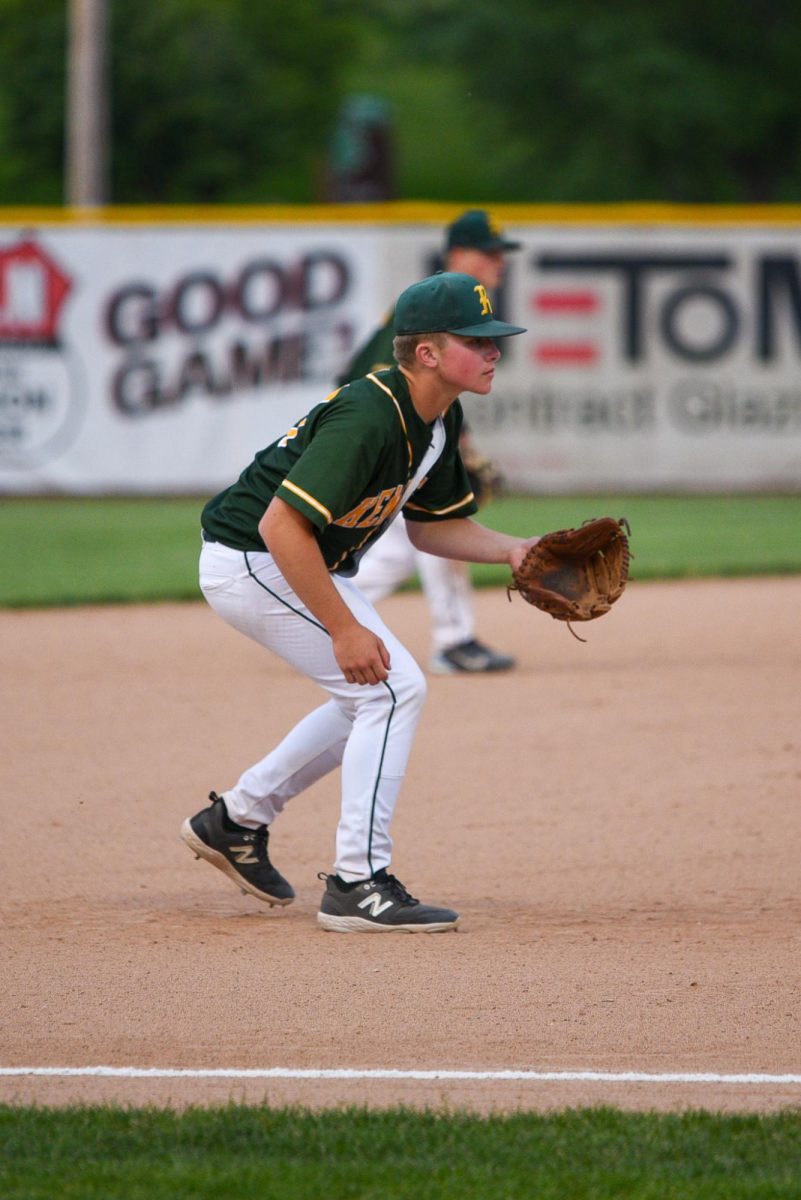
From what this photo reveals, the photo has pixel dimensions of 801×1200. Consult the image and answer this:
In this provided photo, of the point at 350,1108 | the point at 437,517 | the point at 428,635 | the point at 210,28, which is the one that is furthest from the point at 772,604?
the point at 210,28

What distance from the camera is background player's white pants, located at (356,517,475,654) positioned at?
803cm

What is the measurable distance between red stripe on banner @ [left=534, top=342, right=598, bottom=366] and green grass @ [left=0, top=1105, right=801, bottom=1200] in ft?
43.2

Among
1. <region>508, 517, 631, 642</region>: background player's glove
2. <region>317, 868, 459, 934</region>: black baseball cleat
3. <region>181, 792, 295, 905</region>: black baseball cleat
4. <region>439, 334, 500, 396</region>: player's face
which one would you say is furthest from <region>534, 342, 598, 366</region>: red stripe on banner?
<region>317, 868, 459, 934</region>: black baseball cleat

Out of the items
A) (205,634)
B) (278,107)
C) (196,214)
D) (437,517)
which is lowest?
(205,634)

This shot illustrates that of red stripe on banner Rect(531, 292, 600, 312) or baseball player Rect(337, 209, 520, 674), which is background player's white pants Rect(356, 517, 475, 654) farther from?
red stripe on banner Rect(531, 292, 600, 312)

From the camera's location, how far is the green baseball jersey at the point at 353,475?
164 inches

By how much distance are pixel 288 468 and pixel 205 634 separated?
5.26 metres

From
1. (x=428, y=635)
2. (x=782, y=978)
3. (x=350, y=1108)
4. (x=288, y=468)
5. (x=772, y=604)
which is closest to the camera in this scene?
(x=350, y=1108)

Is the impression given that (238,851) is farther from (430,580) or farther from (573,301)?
(573,301)

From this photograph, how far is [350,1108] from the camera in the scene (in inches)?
129

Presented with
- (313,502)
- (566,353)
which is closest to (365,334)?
(566,353)

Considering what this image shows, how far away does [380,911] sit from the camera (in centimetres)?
451

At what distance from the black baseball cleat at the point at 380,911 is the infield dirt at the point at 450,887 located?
4 centimetres

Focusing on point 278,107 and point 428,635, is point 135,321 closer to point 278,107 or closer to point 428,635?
point 428,635
